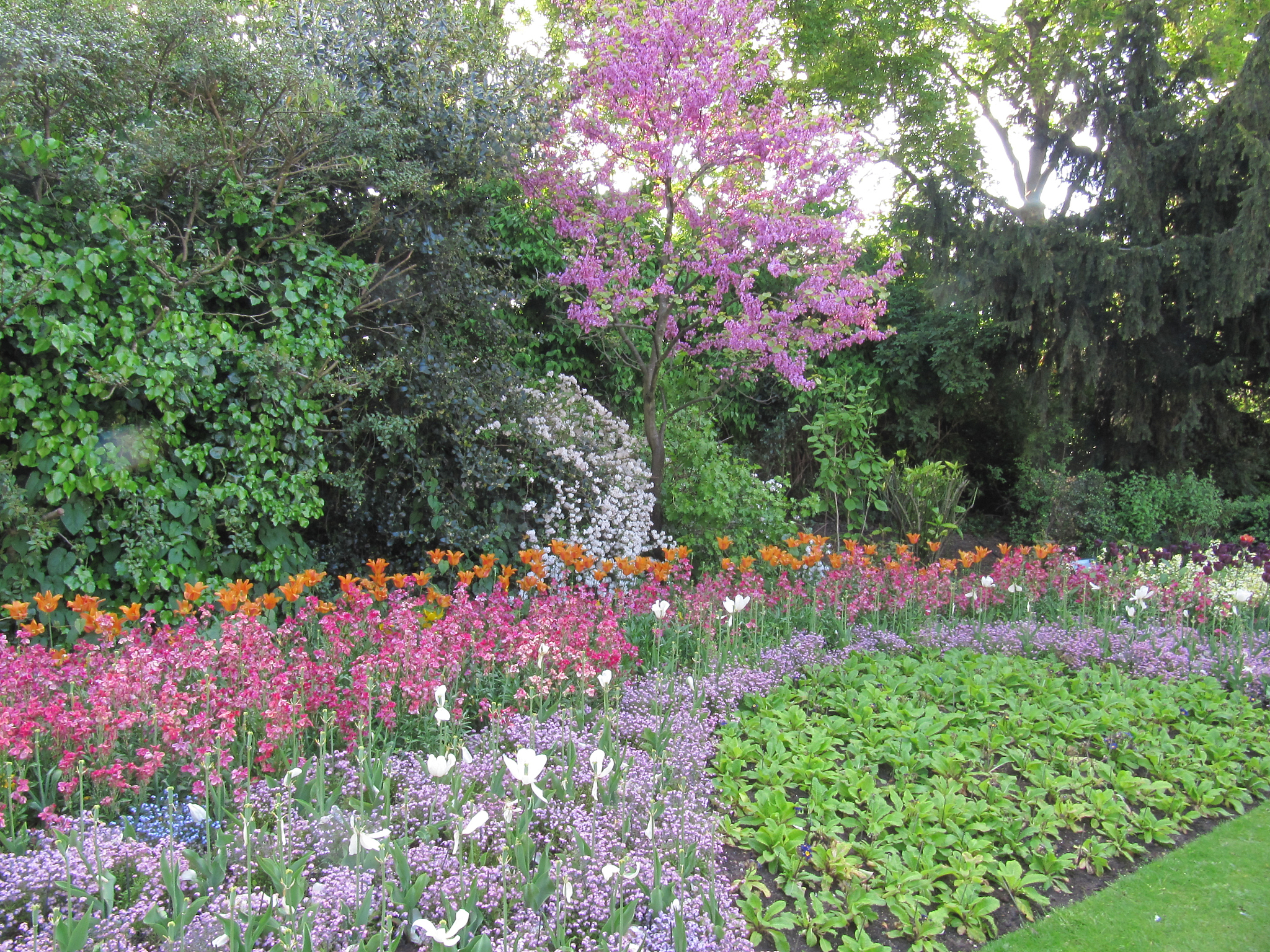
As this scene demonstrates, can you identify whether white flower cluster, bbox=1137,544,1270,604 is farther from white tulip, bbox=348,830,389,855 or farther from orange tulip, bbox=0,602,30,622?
orange tulip, bbox=0,602,30,622

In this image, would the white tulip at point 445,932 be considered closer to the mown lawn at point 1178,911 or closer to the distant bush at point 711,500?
the mown lawn at point 1178,911

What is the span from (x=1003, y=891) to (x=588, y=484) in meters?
3.45

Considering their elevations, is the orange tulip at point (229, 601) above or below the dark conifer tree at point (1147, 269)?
below

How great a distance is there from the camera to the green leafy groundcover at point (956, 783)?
2281 mm

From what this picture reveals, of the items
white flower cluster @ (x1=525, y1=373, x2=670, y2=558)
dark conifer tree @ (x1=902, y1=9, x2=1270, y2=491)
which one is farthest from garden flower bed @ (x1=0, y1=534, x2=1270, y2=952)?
dark conifer tree @ (x1=902, y1=9, x2=1270, y2=491)

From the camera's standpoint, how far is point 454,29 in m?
4.86

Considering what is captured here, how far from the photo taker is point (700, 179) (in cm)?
566

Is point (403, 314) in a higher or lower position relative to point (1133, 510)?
higher

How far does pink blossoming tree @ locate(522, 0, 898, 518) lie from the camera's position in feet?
17.2

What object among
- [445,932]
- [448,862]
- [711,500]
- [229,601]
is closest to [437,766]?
[445,932]

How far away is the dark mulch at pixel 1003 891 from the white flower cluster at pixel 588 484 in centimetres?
258

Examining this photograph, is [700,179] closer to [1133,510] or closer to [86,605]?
[86,605]

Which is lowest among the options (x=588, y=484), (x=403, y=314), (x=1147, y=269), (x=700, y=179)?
(x=588, y=484)

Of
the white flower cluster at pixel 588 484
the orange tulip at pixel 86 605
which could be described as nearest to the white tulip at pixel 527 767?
the orange tulip at pixel 86 605
